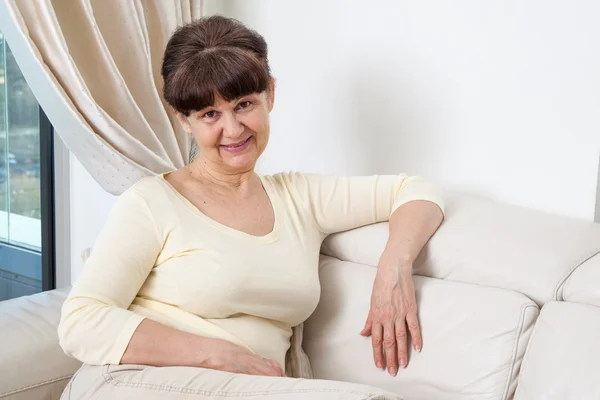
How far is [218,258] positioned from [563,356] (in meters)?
0.70

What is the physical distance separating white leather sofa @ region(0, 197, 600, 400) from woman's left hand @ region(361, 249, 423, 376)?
3cm

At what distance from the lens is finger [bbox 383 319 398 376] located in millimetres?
1517

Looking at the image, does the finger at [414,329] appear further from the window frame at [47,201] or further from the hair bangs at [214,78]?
the window frame at [47,201]

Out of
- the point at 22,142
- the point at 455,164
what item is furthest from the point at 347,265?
the point at 22,142

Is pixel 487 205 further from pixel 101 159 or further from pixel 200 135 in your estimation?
pixel 101 159

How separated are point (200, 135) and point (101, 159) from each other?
58cm

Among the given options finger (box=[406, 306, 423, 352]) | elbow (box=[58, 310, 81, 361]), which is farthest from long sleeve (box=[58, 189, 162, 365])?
finger (box=[406, 306, 423, 352])

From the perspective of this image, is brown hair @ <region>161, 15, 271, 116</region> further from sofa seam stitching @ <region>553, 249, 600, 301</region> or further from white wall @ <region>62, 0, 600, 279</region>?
sofa seam stitching @ <region>553, 249, 600, 301</region>

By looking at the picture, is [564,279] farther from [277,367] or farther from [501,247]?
[277,367]

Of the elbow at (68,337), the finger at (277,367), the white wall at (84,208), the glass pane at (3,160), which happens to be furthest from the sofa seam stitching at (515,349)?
the glass pane at (3,160)

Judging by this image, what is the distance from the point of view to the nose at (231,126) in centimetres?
157

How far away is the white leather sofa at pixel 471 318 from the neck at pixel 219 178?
0.99 feet

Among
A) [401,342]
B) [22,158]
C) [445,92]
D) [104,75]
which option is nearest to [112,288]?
[401,342]

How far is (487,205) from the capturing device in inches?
68.6
